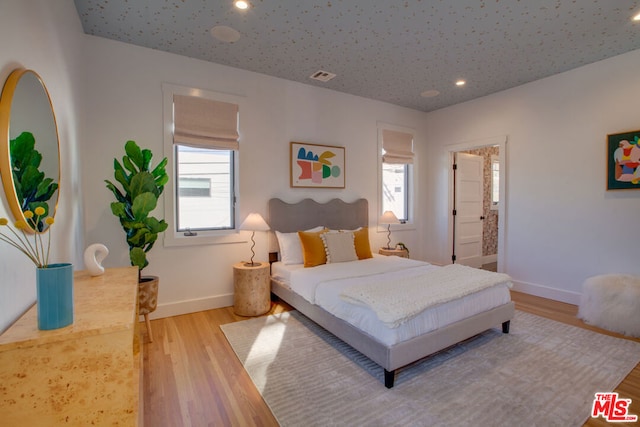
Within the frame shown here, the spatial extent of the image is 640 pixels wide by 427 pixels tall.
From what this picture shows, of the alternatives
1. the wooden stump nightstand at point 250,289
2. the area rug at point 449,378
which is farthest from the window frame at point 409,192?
the area rug at point 449,378

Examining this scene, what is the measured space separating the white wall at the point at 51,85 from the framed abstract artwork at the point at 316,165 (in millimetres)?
2327

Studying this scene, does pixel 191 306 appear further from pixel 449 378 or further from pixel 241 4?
pixel 241 4

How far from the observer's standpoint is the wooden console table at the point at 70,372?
1.03 meters

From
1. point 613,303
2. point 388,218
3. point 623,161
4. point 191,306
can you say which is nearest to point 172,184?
point 191,306

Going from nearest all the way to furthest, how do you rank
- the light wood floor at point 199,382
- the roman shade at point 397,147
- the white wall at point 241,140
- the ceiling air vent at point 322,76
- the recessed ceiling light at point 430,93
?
1. the light wood floor at point 199,382
2. the white wall at point 241,140
3. the ceiling air vent at point 322,76
4. the recessed ceiling light at point 430,93
5. the roman shade at point 397,147

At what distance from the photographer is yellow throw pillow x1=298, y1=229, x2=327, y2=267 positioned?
347 cm

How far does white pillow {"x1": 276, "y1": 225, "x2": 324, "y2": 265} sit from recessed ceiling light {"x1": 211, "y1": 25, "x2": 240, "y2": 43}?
220 centimetres

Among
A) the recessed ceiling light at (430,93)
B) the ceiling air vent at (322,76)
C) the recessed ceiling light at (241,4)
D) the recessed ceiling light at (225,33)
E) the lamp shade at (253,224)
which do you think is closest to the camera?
the recessed ceiling light at (241,4)

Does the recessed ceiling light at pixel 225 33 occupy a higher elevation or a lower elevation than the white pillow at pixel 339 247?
higher

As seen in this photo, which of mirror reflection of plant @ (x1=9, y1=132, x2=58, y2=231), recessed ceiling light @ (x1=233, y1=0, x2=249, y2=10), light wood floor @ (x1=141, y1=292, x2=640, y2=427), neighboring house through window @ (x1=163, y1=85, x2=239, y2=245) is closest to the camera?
mirror reflection of plant @ (x1=9, y1=132, x2=58, y2=231)

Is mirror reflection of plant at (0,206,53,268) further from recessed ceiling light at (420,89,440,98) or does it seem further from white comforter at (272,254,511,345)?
recessed ceiling light at (420,89,440,98)

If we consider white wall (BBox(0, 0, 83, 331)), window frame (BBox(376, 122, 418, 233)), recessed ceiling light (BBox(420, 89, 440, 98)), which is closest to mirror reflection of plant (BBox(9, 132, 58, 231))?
white wall (BBox(0, 0, 83, 331))

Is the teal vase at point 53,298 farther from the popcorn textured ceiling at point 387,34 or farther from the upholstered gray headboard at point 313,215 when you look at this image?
the upholstered gray headboard at point 313,215

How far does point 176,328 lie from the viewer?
3.06 m
